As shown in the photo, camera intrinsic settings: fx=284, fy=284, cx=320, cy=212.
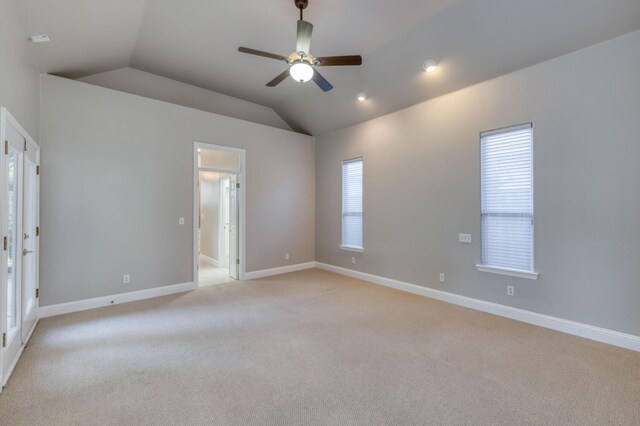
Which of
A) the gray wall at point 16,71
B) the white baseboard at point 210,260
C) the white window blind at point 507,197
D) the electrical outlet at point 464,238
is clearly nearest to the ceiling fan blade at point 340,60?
the white window blind at point 507,197

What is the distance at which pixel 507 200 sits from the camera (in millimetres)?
3756

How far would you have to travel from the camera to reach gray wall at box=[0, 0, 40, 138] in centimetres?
226

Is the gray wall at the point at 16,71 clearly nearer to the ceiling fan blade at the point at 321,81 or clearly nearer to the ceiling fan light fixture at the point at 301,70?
the ceiling fan light fixture at the point at 301,70

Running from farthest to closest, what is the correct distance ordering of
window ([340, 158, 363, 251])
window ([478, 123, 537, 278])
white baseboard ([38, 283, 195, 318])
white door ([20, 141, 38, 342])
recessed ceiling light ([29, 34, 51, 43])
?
window ([340, 158, 363, 251])
white baseboard ([38, 283, 195, 318])
window ([478, 123, 537, 278])
white door ([20, 141, 38, 342])
recessed ceiling light ([29, 34, 51, 43])

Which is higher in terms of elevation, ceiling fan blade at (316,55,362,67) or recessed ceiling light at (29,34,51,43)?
recessed ceiling light at (29,34,51,43)

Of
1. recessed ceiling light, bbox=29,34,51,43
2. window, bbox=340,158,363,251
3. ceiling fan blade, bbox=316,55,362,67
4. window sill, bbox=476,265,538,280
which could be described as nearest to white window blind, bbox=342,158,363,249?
window, bbox=340,158,363,251

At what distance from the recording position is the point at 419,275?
4.67 m

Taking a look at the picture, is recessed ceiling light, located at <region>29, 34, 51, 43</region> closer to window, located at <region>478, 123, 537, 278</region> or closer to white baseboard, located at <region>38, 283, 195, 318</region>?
white baseboard, located at <region>38, 283, 195, 318</region>

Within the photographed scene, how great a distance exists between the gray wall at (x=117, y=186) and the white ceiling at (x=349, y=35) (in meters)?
0.69

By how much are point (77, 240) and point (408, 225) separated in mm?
4917

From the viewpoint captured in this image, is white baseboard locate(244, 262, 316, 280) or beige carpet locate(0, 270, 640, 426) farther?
white baseboard locate(244, 262, 316, 280)

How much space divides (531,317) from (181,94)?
6.47m

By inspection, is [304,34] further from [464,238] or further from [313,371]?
[464,238]

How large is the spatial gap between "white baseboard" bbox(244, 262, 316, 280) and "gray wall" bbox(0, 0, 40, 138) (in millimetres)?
Answer: 3733
